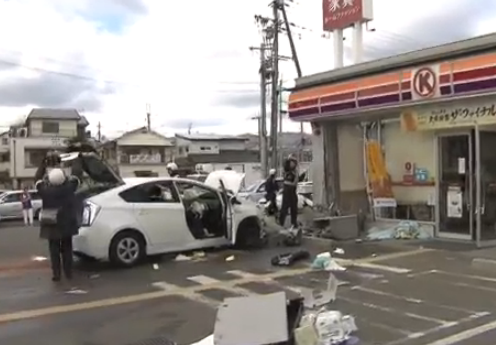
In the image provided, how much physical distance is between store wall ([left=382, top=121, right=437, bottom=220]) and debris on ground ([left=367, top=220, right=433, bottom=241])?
44 cm

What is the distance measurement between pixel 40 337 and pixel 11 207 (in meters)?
27.0

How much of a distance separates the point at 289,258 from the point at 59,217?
3.85 metres

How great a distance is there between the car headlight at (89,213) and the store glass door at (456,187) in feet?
23.9

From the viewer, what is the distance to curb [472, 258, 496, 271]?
9.75 metres

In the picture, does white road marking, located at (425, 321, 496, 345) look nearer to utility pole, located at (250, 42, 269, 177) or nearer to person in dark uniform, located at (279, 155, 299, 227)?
person in dark uniform, located at (279, 155, 299, 227)

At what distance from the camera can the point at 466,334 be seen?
6.15 m

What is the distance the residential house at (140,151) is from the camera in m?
64.6

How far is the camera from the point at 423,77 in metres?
12.4

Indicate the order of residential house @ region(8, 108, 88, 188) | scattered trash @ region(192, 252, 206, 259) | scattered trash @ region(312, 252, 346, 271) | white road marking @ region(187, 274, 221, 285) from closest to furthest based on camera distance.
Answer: white road marking @ region(187, 274, 221, 285) → scattered trash @ region(312, 252, 346, 271) → scattered trash @ region(192, 252, 206, 259) → residential house @ region(8, 108, 88, 188)

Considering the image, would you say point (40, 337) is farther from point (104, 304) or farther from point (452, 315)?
point (452, 315)

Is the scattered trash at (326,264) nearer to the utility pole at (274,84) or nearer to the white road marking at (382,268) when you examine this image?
the white road marking at (382,268)

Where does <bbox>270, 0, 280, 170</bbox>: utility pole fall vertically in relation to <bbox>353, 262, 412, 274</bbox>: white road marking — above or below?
above

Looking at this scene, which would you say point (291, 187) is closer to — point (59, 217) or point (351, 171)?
point (351, 171)

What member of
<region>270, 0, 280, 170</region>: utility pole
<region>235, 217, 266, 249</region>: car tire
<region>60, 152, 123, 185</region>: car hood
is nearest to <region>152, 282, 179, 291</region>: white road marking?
<region>60, 152, 123, 185</region>: car hood
